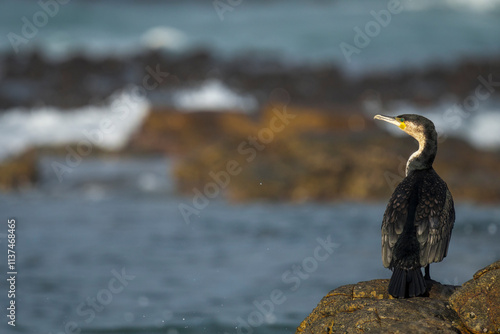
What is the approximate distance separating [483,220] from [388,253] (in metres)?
15.9

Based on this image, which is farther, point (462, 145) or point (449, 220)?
point (462, 145)

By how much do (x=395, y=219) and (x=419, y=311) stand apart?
1147 mm

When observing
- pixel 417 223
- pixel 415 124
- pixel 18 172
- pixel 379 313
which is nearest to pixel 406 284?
pixel 379 313

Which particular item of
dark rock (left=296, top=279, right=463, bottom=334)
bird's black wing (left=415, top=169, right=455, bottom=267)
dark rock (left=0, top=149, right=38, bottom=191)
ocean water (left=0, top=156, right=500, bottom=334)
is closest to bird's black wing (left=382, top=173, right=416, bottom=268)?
bird's black wing (left=415, top=169, right=455, bottom=267)

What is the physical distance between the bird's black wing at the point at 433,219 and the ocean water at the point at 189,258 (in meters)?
4.42

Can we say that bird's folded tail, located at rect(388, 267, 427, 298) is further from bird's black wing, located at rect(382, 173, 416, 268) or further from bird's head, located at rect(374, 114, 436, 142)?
bird's head, located at rect(374, 114, 436, 142)

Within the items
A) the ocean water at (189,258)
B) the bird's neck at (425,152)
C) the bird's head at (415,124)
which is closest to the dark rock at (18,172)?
the ocean water at (189,258)

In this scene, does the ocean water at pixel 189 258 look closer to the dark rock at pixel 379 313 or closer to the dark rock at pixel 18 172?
the dark rock at pixel 18 172

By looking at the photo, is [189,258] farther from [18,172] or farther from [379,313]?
[18,172]

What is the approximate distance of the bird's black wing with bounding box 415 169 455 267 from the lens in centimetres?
754

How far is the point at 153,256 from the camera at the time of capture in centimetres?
1833

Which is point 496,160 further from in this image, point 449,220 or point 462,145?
point 449,220

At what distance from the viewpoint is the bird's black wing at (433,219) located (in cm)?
754

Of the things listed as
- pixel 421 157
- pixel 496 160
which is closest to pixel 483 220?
pixel 496 160
